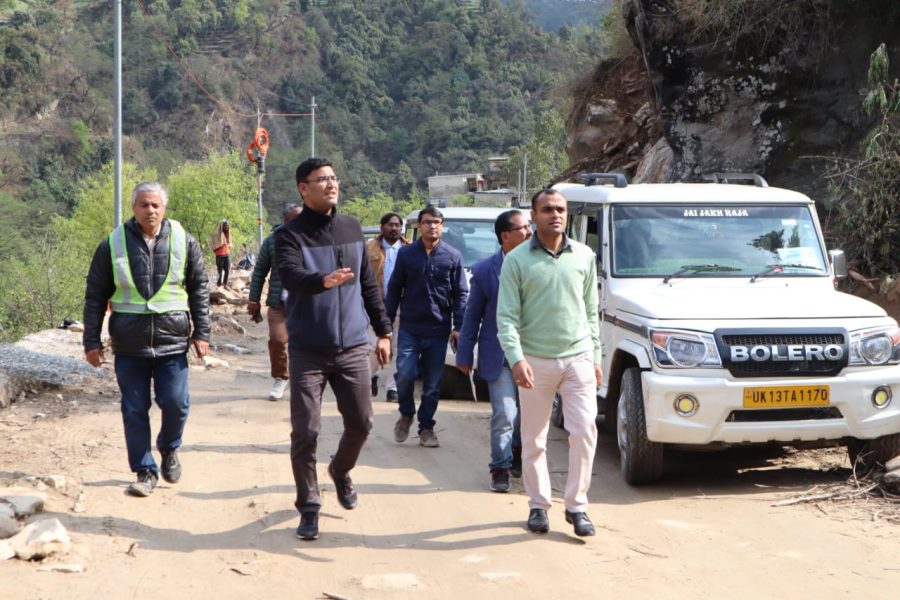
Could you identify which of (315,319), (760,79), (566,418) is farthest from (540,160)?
(315,319)

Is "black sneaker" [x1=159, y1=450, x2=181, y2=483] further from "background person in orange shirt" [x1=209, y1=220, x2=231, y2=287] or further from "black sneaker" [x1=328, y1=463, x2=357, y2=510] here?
"background person in orange shirt" [x1=209, y1=220, x2=231, y2=287]

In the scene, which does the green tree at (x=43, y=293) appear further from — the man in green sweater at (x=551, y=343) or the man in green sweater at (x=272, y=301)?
the man in green sweater at (x=551, y=343)

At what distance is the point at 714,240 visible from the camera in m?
8.33

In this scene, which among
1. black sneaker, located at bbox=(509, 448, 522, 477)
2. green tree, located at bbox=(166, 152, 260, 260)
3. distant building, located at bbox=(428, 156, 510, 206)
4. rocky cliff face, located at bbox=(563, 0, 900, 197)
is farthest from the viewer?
distant building, located at bbox=(428, 156, 510, 206)

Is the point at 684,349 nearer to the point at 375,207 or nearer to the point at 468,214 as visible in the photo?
the point at 468,214

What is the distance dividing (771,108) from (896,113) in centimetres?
336

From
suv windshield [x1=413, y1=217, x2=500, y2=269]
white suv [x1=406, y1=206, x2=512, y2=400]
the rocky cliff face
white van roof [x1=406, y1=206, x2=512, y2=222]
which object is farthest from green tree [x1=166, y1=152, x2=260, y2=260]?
suv windshield [x1=413, y1=217, x2=500, y2=269]

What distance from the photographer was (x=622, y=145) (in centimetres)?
2217

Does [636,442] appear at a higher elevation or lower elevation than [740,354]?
lower

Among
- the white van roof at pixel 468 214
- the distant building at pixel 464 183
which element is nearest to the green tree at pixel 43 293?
the white van roof at pixel 468 214

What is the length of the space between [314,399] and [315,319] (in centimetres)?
45

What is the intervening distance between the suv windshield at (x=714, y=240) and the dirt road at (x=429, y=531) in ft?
5.00

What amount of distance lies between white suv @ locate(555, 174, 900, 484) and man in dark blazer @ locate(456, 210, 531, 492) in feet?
2.76

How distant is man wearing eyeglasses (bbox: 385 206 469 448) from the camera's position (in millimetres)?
8648
